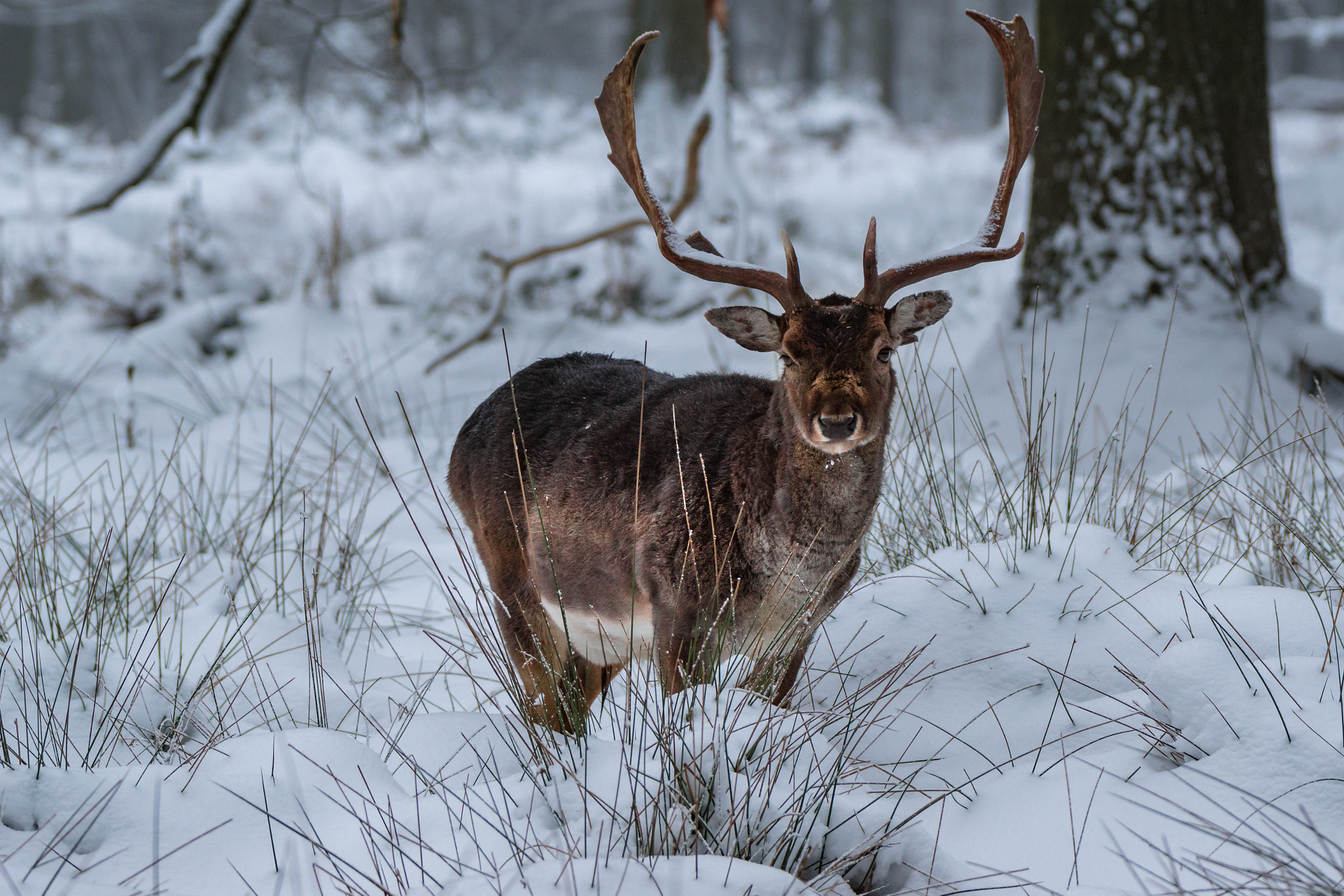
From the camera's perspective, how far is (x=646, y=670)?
2.39 m

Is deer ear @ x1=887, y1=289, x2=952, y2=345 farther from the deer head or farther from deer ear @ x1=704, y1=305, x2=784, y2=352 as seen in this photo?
deer ear @ x1=704, y1=305, x2=784, y2=352

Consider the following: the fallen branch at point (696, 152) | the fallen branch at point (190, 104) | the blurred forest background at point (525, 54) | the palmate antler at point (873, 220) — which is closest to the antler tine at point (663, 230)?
the palmate antler at point (873, 220)

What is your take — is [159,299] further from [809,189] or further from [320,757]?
[809,189]

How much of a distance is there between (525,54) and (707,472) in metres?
38.1

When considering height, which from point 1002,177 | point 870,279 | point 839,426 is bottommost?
point 839,426

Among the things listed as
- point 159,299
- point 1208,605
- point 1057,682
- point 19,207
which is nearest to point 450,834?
point 1057,682

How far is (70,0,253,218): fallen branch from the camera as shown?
205 inches

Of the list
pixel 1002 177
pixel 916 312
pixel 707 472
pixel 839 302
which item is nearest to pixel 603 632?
pixel 707 472

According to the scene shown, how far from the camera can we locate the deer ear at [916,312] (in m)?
2.90

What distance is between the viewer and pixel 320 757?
2.25 metres

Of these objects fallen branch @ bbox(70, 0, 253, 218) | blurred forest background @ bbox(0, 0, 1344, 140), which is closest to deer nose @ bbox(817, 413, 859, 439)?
fallen branch @ bbox(70, 0, 253, 218)

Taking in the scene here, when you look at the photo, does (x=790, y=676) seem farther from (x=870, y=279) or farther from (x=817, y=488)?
(x=870, y=279)

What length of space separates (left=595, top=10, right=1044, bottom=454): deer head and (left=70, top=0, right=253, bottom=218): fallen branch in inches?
121

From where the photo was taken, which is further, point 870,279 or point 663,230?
point 663,230
